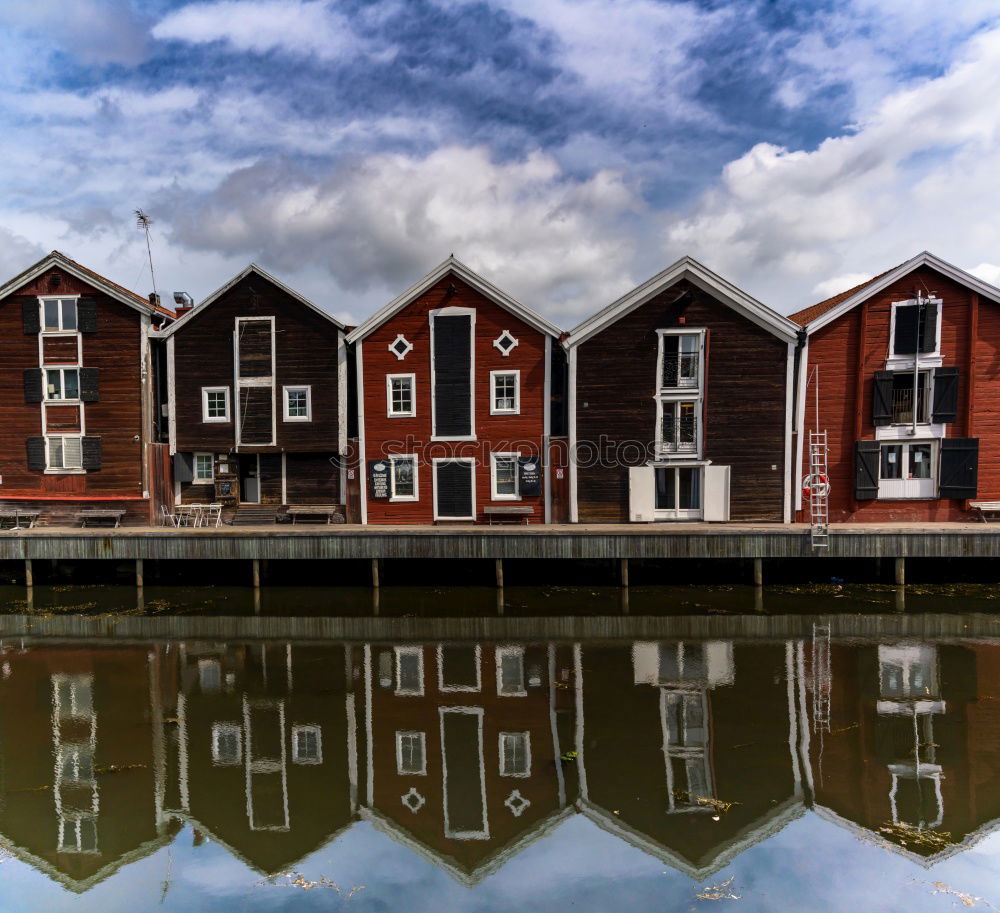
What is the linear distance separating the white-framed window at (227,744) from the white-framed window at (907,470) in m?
22.3

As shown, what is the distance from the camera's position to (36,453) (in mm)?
24453

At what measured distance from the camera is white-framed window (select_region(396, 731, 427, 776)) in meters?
10.1

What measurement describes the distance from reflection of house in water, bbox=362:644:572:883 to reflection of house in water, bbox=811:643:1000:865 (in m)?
4.27

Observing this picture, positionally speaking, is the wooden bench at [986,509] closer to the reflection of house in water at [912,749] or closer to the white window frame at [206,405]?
the reflection of house in water at [912,749]

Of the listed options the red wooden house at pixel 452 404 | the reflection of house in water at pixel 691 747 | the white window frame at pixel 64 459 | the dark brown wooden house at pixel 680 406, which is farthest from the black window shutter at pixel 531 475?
the white window frame at pixel 64 459

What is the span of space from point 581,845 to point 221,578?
18.7 meters

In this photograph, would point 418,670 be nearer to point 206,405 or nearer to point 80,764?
point 80,764

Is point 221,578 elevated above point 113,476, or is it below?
below

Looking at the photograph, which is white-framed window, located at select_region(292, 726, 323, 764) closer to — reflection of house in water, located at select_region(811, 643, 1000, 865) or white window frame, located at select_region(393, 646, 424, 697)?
white window frame, located at select_region(393, 646, 424, 697)

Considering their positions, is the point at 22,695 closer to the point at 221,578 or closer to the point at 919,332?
the point at 221,578

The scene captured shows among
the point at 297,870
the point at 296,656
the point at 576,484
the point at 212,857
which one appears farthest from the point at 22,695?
the point at 576,484

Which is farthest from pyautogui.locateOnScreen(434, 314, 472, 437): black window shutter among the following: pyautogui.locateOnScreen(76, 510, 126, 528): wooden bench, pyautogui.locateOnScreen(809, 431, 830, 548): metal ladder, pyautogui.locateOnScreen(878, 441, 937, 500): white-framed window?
pyautogui.locateOnScreen(878, 441, 937, 500): white-framed window

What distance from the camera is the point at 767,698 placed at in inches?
494

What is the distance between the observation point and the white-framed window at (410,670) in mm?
13414
